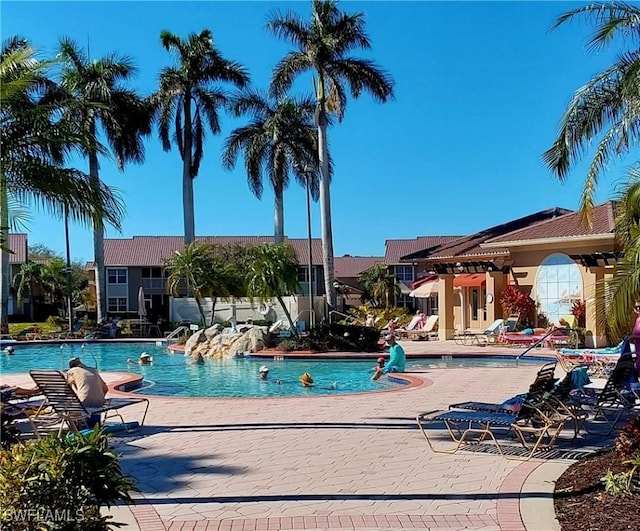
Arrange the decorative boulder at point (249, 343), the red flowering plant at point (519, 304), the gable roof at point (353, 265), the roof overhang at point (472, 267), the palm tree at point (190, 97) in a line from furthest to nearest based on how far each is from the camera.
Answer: the gable roof at point (353, 265) → the palm tree at point (190, 97) → the roof overhang at point (472, 267) → the red flowering plant at point (519, 304) → the decorative boulder at point (249, 343)

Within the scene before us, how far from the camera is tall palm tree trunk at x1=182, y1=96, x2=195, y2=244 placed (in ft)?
125

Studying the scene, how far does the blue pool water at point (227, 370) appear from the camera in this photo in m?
16.4

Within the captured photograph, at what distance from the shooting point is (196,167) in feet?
126

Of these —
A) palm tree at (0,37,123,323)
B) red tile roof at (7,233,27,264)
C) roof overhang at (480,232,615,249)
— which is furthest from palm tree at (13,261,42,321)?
palm tree at (0,37,123,323)

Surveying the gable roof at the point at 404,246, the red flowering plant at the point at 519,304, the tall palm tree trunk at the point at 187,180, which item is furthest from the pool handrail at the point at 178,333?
the gable roof at the point at 404,246

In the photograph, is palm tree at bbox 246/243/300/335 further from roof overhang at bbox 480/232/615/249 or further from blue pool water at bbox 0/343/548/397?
roof overhang at bbox 480/232/615/249

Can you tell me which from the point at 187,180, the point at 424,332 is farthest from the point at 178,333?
the point at 424,332

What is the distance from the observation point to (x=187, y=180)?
126 ft

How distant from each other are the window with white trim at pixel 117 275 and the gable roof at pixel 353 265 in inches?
838

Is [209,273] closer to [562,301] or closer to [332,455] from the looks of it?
[562,301]

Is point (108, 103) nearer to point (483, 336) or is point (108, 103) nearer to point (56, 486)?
point (483, 336)

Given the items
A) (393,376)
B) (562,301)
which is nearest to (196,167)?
(562,301)

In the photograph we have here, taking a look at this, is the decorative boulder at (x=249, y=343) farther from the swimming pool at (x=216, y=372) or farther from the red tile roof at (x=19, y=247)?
the red tile roof at (x=19, y=247)

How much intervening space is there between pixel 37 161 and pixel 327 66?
22992mm
